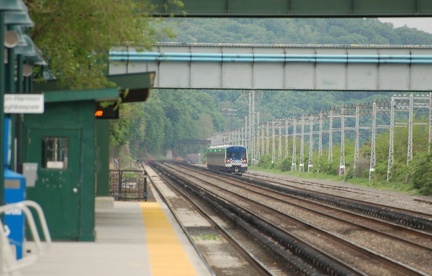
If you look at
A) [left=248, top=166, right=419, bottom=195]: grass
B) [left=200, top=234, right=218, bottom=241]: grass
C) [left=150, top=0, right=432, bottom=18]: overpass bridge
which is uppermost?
[left=150, top=0, right=432, bottom=18]: overpass bridge

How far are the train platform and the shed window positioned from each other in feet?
4.92

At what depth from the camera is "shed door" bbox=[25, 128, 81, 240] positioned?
64.0 feet

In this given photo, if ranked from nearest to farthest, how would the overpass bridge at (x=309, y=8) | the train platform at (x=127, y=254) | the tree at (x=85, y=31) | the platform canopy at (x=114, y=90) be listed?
the train platform at (x=127, y=254), the platform canopy at (x=114, y=90), the tree at (x=85, y=31), the overpass bridge at (x=309, y=8)

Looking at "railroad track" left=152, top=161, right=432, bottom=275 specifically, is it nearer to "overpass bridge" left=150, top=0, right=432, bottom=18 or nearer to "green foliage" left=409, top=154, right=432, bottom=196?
"overpass bridge" left=150, top=0, right=432, bottom=18

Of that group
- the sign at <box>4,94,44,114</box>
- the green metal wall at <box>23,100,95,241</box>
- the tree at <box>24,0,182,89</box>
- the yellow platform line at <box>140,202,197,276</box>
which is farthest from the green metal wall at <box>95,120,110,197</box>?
the sign at <box>4,94,44,114</box>

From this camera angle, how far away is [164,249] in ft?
64.2

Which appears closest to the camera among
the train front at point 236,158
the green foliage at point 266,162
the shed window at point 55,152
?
the shed window at point 55,152

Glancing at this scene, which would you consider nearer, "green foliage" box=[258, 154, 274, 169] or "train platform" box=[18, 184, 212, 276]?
"train platform" box=[18, 184, 212, 276]

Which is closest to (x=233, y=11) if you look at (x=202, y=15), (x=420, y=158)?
(x=202, y=15)

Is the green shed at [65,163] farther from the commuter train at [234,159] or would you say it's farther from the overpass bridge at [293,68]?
the commuter train at [234,159]

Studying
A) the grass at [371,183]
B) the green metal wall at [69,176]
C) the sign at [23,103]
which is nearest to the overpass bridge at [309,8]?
the green metal wall at [69,176]

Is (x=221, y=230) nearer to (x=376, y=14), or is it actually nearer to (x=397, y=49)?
(x=376, y=14)

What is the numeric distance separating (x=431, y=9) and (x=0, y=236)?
22640 millimetres

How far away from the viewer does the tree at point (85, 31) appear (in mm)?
20828
